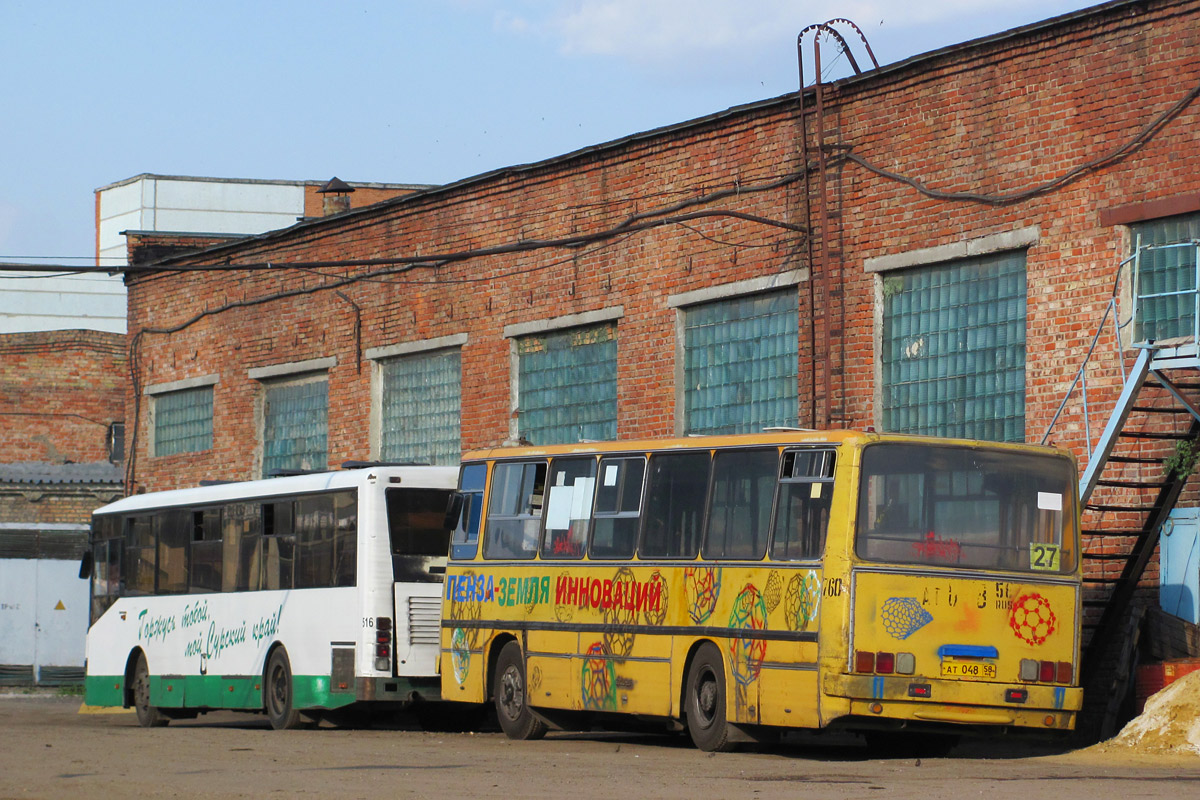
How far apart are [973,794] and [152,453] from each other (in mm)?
25106

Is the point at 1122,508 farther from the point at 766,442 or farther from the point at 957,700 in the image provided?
the point at 766,442

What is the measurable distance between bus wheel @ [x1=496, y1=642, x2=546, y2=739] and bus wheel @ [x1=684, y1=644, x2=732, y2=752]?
245cm

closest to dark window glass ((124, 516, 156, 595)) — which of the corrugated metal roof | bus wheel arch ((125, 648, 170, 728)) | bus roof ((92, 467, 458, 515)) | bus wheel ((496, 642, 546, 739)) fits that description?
bus roof ((92, 467, 458, 515))

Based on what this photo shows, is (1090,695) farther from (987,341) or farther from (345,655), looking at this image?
(345,655)

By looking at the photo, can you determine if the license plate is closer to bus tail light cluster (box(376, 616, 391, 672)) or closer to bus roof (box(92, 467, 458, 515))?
bus tail light cluster (box(376, 616, 391, 672))

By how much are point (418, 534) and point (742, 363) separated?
5102mm

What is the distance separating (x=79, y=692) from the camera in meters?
33.1

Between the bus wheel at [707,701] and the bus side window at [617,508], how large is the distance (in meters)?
1.32

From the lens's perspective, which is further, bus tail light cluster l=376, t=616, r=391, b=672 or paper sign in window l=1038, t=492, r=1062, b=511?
bus tail light cluster l=376, t=616, r=391, b=672

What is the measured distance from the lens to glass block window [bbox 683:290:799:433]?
22.2 meters

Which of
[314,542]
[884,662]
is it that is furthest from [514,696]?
[884,662]

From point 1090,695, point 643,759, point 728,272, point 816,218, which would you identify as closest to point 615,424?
point 728,272

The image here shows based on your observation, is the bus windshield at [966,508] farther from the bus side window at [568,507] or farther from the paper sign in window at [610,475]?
the bus side window at [568,507]

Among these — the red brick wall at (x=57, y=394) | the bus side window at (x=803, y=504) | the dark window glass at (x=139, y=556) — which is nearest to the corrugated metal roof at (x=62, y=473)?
the red brick wall at (x=57, y=394)
